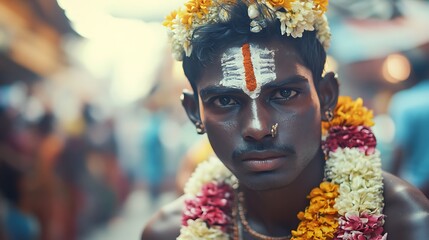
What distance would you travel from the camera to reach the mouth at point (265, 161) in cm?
250

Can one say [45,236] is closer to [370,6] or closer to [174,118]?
[174,118]

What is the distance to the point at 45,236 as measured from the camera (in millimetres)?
7191

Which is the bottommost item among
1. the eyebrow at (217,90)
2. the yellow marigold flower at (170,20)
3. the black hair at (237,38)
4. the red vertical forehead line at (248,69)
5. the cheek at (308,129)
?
the cheek at (308,129)

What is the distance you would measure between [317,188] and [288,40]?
2.31 ft

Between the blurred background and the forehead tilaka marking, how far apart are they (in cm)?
308

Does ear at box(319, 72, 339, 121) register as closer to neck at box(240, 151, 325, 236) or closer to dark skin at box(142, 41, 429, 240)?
dark skin at box(142, 41, 429, 240)

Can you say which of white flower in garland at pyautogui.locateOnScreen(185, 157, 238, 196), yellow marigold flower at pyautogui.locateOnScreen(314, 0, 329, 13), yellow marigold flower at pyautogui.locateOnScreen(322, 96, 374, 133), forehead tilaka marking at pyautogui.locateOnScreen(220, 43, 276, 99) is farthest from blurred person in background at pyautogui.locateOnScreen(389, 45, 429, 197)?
forehead tilaka marking at pyautogui.locateOnScreen(220, 43, 276, 99)

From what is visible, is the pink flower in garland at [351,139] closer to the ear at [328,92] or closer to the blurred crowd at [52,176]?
the ear at [328,92]

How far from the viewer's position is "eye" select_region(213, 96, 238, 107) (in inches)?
103

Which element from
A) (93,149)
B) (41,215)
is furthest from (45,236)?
(93,149)

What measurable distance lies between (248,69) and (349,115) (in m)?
0.70

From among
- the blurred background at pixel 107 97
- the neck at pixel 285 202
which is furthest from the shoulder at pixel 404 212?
the blurred background at pixel 107 97

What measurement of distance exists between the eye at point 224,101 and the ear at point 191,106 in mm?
306

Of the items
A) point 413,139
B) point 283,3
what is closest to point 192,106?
point 283,3
